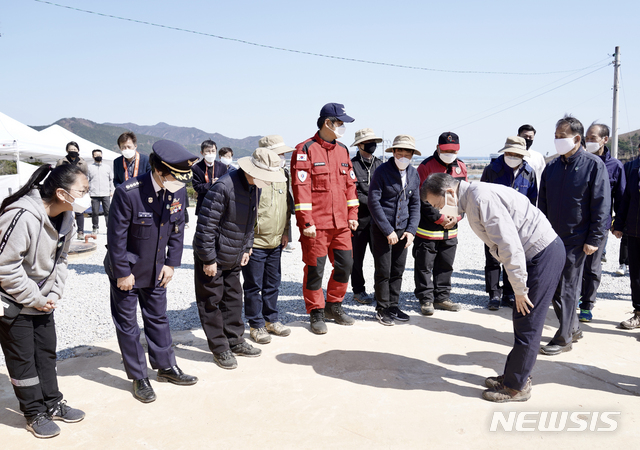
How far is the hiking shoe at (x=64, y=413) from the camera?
9.74 ft

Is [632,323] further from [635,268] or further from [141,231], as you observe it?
[141,231]

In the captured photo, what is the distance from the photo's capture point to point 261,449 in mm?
2703

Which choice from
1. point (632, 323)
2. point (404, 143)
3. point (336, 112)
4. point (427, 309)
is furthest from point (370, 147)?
point (632, 323)

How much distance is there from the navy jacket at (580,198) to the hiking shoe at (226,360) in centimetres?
330

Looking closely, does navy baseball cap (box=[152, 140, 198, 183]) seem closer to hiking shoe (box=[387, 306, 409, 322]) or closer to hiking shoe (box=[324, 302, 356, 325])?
hiking shoe (box=[324, 302, 356, 325])

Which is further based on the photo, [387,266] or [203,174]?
[203,174]

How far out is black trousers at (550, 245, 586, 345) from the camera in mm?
4156

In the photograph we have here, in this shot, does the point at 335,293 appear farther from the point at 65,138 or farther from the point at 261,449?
the point at 65,138

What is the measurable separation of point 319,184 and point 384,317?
164 cm

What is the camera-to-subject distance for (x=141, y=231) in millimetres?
3256

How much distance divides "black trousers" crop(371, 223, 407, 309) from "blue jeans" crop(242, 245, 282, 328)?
114cm

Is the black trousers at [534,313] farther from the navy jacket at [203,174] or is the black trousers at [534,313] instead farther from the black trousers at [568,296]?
the navy jacket at [203,174]

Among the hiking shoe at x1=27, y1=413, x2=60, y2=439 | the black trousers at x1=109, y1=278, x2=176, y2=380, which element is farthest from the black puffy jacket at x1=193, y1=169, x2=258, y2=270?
the hiking shoe at x1=27, y1=413, x2=60, y2=439

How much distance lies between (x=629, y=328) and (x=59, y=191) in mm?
5409
